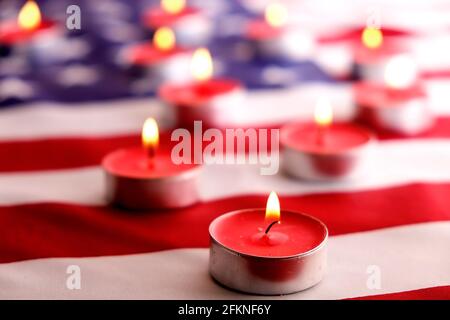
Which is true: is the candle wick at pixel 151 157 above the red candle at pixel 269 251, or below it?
above

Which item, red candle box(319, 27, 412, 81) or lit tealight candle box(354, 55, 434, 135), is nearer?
lit tealight candle box(354, 55, 434, 135)

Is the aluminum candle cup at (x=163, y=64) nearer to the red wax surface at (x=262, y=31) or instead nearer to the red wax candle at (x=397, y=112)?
the red wax surface at (x=262, y=31)

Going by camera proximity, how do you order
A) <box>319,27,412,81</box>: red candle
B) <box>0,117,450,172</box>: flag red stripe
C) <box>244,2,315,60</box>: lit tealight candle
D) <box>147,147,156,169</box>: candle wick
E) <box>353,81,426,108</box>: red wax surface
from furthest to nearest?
<box>244,2,315,60</box>: lit tealight candle → <box>319,27,412,81</box>: red candle → <box>353,81,426,108</box>: red wax surface → <box>0,117,450,172</box>: flag red stripe → <box>147,147,156,169</box>: candle wick

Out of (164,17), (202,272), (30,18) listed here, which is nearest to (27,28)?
(30,18)

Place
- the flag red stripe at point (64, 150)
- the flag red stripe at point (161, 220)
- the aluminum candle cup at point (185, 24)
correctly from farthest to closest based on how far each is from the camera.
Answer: the aluminum candle cup at point (185, 24), the flag red stripe at point (64, 150), the flag red stripe at point (161, 220)

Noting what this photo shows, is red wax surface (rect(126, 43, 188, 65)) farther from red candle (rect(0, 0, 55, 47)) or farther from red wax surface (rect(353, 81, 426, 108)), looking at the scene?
red wax surface (rect(353, 81, 426, 108))

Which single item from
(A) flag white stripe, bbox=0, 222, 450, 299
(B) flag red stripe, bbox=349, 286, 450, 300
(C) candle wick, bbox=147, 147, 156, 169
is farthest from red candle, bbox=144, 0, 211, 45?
(B) flag red stripe, bbox=349, 286, 450, 300

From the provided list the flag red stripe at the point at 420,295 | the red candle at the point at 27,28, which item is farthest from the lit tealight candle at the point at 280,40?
the flag red stripe at the point at 420,295
